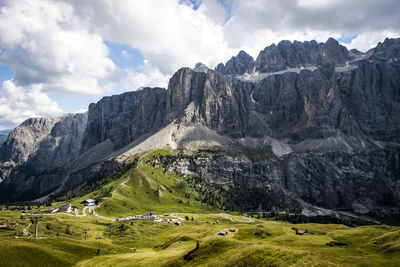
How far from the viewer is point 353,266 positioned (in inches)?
1665

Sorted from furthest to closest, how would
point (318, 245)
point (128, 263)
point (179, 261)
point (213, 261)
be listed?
1. point (318, 245)
2. point (128, 263)
3. point (179, 261)
4. point (213, 261)

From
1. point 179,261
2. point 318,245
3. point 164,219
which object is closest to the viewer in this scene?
point 179,261

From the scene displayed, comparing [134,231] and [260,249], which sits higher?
[260,249]

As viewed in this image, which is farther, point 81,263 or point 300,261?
point 81,263

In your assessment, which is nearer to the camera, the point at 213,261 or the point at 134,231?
the point at 213,261

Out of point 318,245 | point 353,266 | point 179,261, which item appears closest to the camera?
point 353,266

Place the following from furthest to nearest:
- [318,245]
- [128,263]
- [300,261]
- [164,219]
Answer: [164,219]
[318,245]
[128,263]
[300,261]

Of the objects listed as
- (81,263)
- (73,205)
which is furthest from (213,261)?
(73,205)

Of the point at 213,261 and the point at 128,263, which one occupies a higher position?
the point at 213,261

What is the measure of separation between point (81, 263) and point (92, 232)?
176 feet

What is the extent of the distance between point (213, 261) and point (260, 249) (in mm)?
8496

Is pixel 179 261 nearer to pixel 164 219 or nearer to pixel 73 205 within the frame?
pixel 164 219

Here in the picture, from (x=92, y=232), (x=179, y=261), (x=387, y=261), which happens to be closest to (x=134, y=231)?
(x=92, y=232)

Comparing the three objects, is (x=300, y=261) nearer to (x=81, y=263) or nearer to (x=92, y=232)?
(x=81, y=263)
